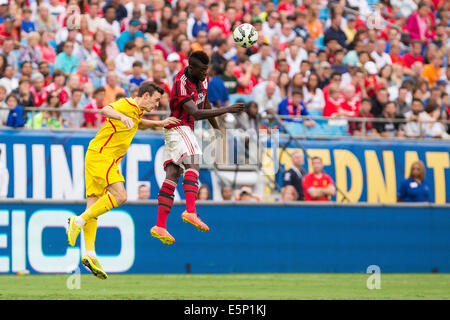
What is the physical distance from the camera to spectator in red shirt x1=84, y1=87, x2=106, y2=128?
67.4 ft

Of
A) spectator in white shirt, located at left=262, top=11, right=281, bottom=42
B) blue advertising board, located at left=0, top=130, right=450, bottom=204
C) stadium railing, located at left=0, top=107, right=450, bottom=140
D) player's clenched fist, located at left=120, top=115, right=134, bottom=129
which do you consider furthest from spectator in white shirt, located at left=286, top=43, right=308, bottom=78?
player's clenched fist, located at left=120, top=115, right=134, bottom=129

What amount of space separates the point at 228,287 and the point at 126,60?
25.4ft

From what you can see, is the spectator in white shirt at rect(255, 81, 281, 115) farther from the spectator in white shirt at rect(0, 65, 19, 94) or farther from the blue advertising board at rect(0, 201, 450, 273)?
the spectator in white shirt at rect(0, 65, 19, 94)

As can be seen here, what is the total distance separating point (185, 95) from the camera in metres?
13.6

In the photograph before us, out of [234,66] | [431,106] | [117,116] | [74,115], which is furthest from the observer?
[431,106]

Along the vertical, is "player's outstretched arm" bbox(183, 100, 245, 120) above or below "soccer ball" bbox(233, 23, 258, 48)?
below

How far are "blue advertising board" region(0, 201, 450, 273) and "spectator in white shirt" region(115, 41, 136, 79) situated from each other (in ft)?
14.0

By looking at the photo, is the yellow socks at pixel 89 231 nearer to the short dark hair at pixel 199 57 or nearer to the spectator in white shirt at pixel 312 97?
the short dark hair at pixel 199 57

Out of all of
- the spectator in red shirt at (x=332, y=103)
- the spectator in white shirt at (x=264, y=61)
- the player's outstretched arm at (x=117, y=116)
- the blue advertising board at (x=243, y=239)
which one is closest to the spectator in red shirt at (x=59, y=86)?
the blue advertising board at (x=243, y=239)

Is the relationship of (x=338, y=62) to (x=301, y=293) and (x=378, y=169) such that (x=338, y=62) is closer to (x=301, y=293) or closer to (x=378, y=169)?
(x=378, y=169)

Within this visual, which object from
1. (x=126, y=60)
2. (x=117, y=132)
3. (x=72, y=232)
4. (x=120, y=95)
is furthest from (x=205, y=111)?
(x=126, y=60)

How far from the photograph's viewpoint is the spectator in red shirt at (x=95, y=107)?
67.4 feet

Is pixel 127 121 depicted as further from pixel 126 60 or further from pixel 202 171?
pixel 126 60
